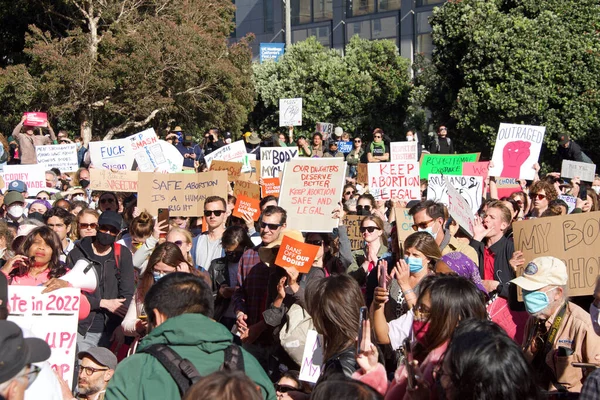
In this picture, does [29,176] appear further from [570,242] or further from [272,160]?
[570,242]

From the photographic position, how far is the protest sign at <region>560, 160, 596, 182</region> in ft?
40.7

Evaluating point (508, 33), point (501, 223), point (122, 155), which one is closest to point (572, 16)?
point (508, 33)

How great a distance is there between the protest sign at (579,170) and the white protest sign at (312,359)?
8.73m

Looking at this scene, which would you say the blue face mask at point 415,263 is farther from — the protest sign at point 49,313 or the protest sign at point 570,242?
the protest sign at point 49,313

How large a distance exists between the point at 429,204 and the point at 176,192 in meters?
4.23

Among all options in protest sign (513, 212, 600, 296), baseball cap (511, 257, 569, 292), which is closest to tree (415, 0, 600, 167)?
protest sign (513, 212, 600, 296)

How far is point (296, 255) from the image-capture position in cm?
573

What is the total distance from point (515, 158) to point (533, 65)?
1045cm

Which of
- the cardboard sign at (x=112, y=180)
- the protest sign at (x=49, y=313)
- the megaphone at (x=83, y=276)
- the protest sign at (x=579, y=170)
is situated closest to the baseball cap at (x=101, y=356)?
the protest sign at (x=49, y=313)

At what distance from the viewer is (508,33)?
21.6m

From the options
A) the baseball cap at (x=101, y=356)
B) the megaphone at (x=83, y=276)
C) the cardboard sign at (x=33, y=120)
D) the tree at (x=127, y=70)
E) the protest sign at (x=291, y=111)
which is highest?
the tree at (x=127, y=70)

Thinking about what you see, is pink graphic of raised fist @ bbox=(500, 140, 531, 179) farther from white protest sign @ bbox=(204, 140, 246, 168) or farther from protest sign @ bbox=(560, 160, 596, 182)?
white protest sign @ bbox=(204, 140, 246, 168)

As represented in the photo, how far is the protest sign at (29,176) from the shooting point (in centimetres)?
1284

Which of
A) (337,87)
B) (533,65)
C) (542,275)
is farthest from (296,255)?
(337,87)
